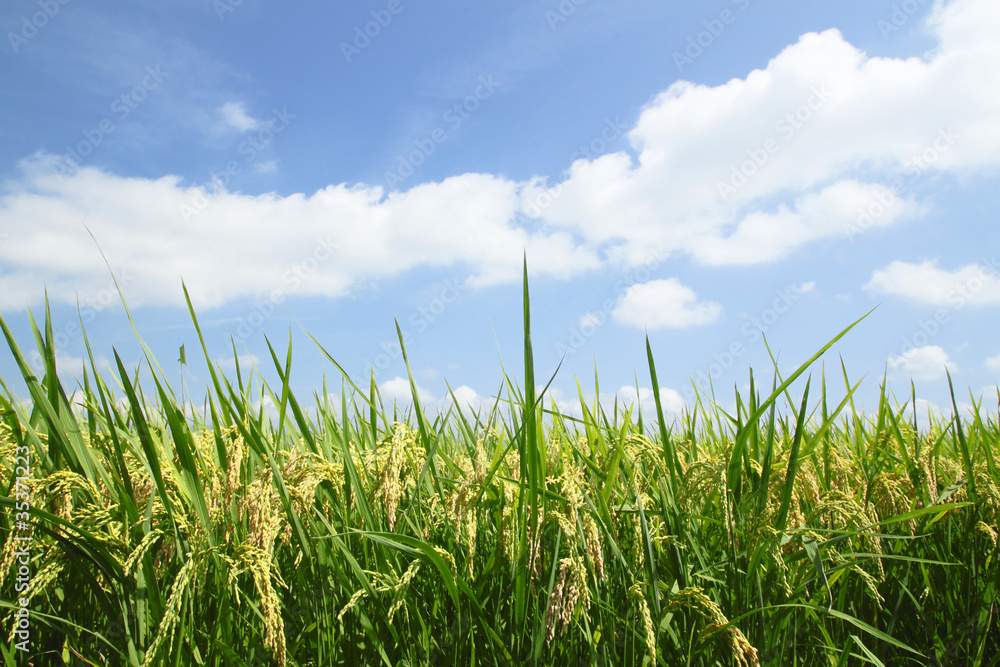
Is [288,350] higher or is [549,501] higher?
[288,350]

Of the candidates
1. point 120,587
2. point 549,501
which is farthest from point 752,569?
point 120,587

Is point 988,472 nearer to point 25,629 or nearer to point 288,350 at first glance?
point 288,350

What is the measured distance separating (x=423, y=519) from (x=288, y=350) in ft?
2.45

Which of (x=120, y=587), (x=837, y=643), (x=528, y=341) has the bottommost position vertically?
(x=837, y=643)

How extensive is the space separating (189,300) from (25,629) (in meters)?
0.96

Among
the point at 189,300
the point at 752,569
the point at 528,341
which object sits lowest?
the point at 752,569

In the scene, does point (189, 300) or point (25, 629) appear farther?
point (189, 300)

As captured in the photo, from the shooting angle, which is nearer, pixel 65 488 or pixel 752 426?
pixel 65 488

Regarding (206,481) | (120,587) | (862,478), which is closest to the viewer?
(120,587)

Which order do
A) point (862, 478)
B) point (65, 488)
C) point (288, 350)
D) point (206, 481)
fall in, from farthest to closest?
point (862, 478) → point (288, 350) → point (206, 481) → point (65, 488)

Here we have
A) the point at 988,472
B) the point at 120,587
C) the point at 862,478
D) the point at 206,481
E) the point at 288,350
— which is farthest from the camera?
the point at 862,478

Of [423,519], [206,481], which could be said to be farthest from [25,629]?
[423,519]

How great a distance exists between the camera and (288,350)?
6.17ft

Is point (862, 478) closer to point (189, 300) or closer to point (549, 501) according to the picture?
point (549, 501)
